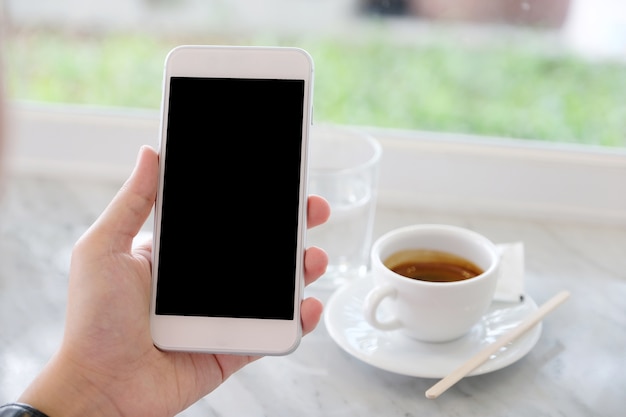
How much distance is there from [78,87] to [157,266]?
0.71 metres

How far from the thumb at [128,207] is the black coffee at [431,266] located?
0.76 ft

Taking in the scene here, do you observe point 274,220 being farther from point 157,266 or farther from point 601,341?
point 601,341

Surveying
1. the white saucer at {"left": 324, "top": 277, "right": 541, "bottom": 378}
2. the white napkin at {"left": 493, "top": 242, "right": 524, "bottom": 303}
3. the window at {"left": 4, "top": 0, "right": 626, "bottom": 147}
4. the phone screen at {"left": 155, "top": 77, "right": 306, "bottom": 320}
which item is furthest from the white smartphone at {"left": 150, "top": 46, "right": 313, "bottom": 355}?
the window at {"left": 4, "top": 0, "right": 626, "bottom": 147}

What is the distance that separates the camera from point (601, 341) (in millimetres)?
791

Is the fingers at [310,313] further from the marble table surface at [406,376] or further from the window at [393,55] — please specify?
the window at [393,55]

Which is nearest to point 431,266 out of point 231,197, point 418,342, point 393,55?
point 418,342

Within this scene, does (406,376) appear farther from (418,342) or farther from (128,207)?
(128,207)

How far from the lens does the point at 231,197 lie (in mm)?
689

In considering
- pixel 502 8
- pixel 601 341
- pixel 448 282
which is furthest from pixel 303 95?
pixel 502 8

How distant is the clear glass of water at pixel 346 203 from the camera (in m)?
0.85

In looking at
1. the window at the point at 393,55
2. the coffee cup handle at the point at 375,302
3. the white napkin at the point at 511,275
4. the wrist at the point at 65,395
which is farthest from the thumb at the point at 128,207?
the window at the point at 393,55

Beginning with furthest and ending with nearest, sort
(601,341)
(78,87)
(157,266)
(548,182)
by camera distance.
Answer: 1. (78,87)
2. (548,182)
3. (601,341)
4. (157,266)

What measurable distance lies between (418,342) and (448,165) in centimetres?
36

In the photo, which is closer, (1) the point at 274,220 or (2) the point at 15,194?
(1) the point at 274,220
